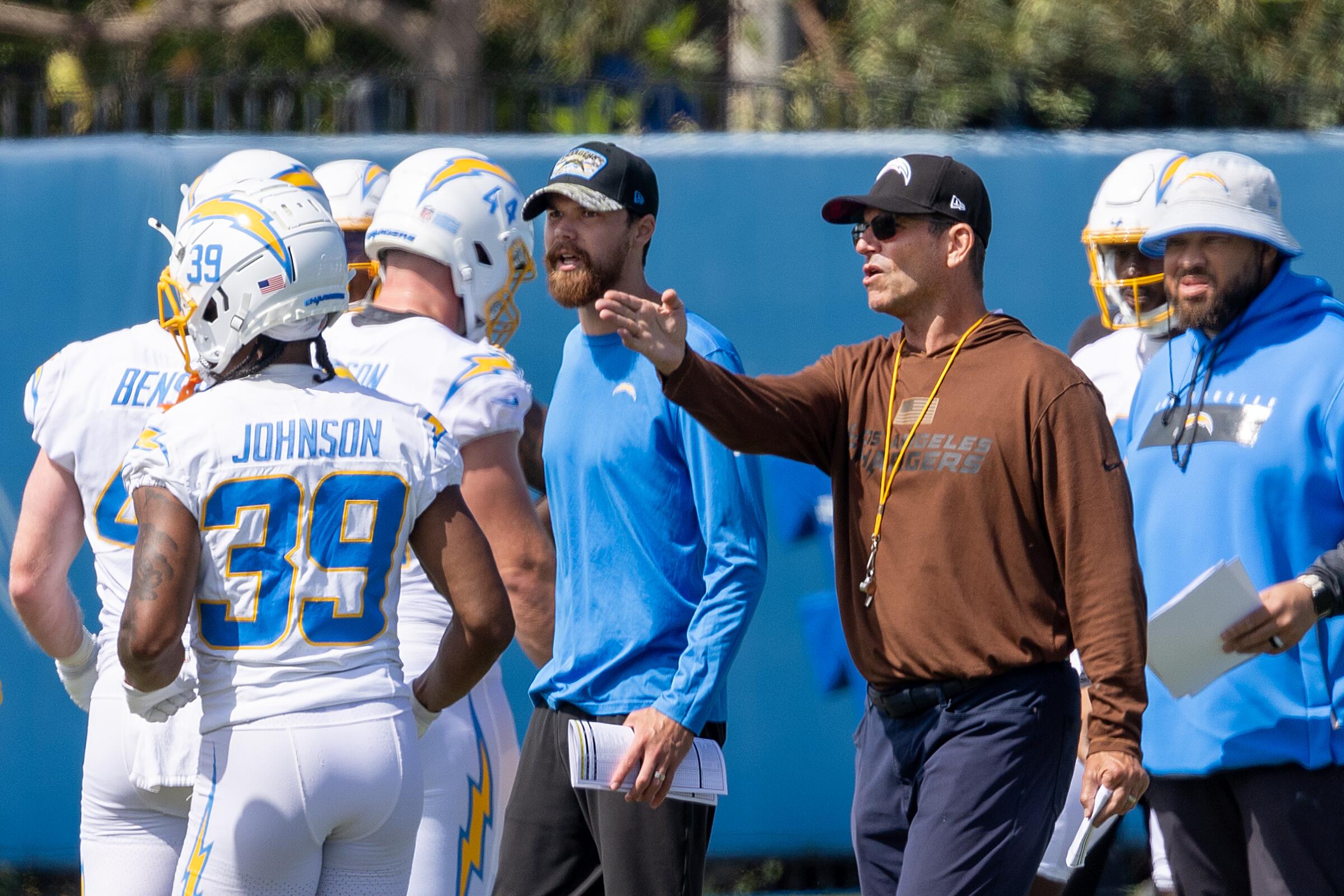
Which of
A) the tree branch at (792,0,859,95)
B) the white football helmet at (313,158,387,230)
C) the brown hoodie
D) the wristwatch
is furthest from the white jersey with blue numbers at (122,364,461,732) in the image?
the tree branch at (792,0,859,95)

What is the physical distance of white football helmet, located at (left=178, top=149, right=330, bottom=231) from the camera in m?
4.27

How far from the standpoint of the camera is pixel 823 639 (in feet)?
20.7

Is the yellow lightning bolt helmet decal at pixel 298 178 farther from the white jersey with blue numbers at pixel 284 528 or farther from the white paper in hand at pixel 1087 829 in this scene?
the white paper in hand at pixel 1087 829

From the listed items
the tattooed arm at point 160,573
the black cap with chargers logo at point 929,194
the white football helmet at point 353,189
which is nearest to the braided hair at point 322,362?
the tattooed arm at point 160,573

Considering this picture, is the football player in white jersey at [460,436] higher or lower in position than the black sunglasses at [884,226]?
lower

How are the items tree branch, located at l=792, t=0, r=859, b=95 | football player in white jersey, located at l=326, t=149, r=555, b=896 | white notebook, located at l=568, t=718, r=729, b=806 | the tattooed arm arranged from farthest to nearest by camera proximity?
1. tree branch, located at l=792, t=0, r=859, b=95
2. football player in white jersey, located at l=326, t=149, r=555, b=896
3. white notebook, located at l=568, t=718, r=729, b=806
4. the tattooed arm

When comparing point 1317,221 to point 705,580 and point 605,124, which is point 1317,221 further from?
point 705,580

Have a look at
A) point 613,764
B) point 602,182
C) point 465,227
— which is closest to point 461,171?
point 465,227

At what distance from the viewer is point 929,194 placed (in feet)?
11.8

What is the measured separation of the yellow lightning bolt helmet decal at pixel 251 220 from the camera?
10.7 ft

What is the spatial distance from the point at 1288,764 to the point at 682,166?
3.43 meters

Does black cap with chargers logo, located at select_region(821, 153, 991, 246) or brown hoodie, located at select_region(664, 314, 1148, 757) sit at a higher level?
black cap with chargers logo, located at select_region(821, 153, 991, 246)

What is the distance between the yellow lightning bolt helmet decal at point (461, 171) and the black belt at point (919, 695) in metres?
2.00

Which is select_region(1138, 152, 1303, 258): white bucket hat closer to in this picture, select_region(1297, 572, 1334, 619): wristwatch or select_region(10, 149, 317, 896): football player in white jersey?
select_region(1297, 572, 1334, 619): wristwatch
